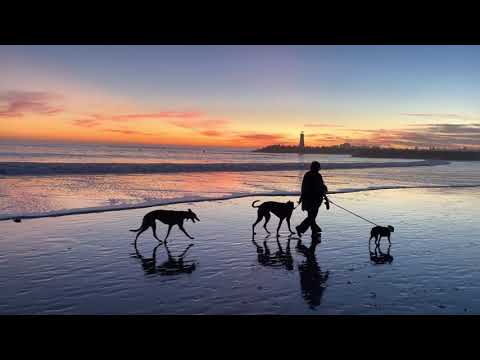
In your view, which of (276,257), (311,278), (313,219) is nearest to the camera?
(311,278)

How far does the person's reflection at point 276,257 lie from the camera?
6441 millimetres

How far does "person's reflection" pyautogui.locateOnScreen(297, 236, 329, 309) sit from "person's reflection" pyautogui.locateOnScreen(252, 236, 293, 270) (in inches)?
9.9

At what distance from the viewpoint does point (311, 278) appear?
5.64m

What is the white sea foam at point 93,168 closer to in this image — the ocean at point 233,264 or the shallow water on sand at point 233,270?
the ocean at point 233,264

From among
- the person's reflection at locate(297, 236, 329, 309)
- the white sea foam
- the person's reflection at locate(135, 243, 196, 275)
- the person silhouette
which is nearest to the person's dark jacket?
the person silhouette

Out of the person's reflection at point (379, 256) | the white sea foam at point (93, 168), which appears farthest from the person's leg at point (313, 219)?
the white sea foam at point (93, 168)

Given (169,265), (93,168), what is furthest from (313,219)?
(93,168)

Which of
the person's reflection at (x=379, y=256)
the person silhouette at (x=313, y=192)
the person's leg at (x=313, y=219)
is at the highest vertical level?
the person silhouette at (x=313, y=192)

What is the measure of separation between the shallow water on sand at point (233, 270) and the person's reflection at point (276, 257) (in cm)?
2

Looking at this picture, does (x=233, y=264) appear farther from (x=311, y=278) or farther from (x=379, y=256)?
(x=379, y=256)

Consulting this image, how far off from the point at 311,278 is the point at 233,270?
4.18 ft
